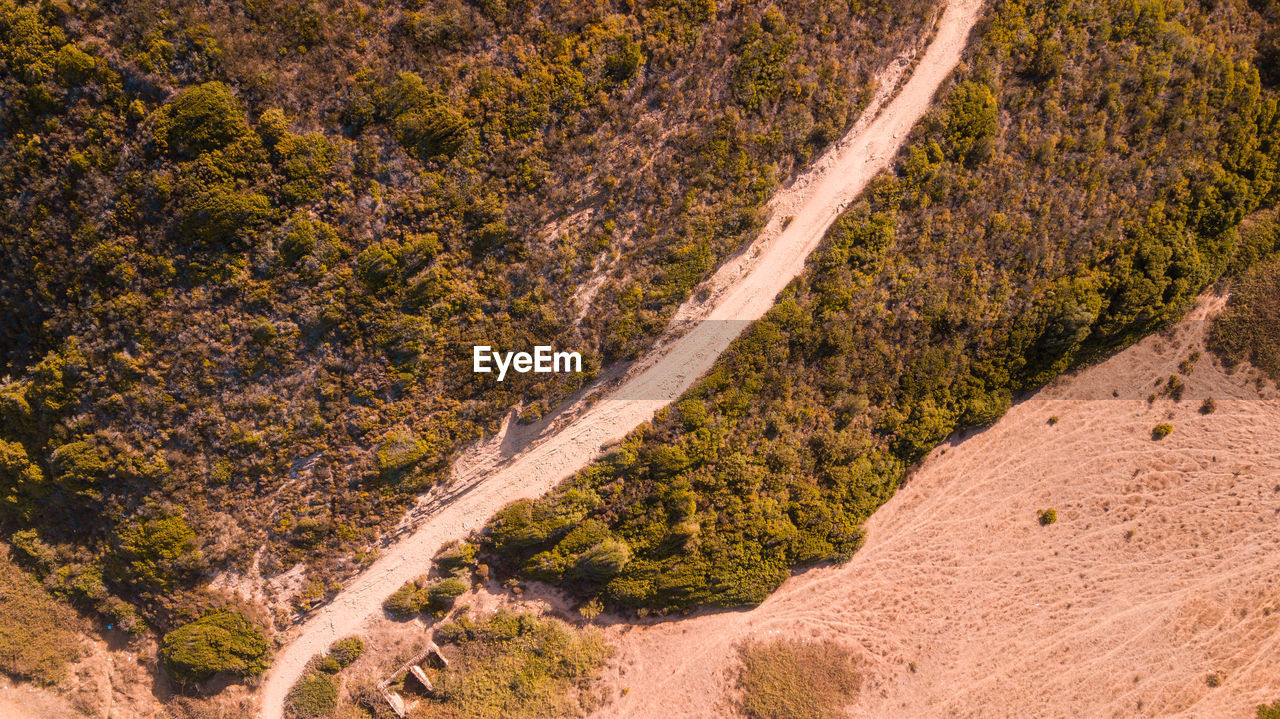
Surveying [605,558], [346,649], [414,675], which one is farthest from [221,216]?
[414,675]

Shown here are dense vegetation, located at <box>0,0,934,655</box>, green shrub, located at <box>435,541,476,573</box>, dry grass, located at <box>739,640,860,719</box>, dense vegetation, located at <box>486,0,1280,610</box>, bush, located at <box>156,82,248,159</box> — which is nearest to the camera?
bush, located at <box>156,82,248,159</box>

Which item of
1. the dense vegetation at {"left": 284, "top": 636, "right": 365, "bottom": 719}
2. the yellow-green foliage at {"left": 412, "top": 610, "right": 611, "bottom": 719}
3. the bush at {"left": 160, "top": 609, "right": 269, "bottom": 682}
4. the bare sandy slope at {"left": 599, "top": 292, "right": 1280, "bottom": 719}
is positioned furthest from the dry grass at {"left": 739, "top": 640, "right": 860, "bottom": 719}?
the bush at {"left": 160, "top": 609, "right": 269, "bottom": 682}

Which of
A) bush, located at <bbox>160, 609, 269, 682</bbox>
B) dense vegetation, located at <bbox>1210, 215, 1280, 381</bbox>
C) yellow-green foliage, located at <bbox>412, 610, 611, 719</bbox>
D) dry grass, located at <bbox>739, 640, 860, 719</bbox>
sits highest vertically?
dense vegetation, located at <bbox>1210, 215, 1280, 381</bbox>

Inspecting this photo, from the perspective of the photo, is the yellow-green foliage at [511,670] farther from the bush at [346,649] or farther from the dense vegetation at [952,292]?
the bush at [346,649]

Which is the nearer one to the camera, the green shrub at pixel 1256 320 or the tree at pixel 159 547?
the tree at pixel 159 547

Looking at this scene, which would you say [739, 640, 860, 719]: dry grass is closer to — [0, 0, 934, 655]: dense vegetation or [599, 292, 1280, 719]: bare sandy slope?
[599, 292, 1280, 719]: bare sandy slope

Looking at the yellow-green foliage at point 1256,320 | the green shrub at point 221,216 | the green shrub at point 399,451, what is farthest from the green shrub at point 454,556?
the yellow-green foliage at point 1256,320

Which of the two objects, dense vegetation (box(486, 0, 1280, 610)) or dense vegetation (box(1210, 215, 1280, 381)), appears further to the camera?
dense vegetation (box(1210, 215, 1280, 381))
